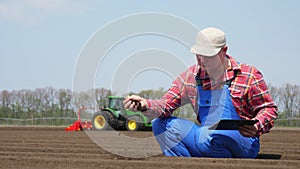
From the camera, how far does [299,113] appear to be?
3008 centimetres

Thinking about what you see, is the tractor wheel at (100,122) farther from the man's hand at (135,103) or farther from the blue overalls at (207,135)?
the man's hand at (135,103)

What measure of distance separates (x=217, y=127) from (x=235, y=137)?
21cm

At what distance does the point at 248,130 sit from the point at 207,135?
44 centimetres

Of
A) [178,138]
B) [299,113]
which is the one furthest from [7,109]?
[178,138]

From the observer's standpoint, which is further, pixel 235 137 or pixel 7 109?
pixel 7 109

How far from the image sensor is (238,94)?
427 cm

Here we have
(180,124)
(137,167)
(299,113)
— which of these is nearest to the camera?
(137,167)

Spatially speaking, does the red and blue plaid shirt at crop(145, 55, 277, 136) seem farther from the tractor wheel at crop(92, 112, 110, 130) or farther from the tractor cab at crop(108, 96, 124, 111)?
the tractor cab at crop(108, 96, 124, 111)

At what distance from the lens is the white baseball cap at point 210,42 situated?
4.16 meters

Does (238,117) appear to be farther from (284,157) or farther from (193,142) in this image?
(284,157)

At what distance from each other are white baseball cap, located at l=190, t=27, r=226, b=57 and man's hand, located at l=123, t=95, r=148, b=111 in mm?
684

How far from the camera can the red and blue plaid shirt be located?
4176mm

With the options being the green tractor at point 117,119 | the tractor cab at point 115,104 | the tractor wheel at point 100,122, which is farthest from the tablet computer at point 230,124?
the tractor cab at point 115,104

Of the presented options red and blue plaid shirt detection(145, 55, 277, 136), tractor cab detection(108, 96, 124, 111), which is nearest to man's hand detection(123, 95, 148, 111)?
red and blue plaid shirt detection(145, 55, 277, 136)
